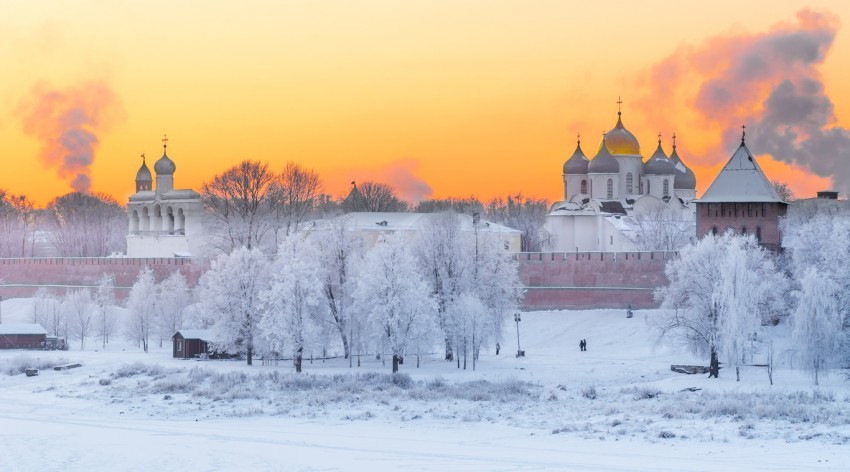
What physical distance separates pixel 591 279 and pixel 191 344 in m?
17.6

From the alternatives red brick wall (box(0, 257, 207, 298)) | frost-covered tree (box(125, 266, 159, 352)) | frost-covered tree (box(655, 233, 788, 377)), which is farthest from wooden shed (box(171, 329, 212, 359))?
red brick wall (box(0, 257, 207, 298))

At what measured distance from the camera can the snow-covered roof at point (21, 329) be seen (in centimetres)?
4909

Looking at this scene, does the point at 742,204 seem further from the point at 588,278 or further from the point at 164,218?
the point at 164,218

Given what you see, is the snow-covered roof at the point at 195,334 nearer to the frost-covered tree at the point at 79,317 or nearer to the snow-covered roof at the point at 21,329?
the snow-covered roof at the point at 21,329

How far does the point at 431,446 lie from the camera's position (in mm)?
26750

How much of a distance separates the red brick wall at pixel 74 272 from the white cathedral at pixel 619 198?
20452 mm

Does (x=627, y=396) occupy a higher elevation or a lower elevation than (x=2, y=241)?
lower

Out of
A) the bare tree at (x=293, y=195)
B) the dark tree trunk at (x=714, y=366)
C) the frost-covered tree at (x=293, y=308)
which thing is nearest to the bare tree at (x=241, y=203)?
the bare tree at (x=293, y=195)

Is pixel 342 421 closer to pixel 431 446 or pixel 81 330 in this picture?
pixel 431 446

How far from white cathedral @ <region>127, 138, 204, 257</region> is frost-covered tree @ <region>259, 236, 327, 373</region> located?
2903cm

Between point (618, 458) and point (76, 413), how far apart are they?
13.8 m

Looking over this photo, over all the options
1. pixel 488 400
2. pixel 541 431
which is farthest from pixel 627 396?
pixel 541 431

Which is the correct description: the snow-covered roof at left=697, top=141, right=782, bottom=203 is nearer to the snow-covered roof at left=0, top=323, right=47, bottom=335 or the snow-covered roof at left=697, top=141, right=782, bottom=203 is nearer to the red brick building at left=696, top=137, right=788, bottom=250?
the red brick building at left=696, top=137, right=788, bottom=250

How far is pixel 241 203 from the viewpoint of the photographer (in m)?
59.8
